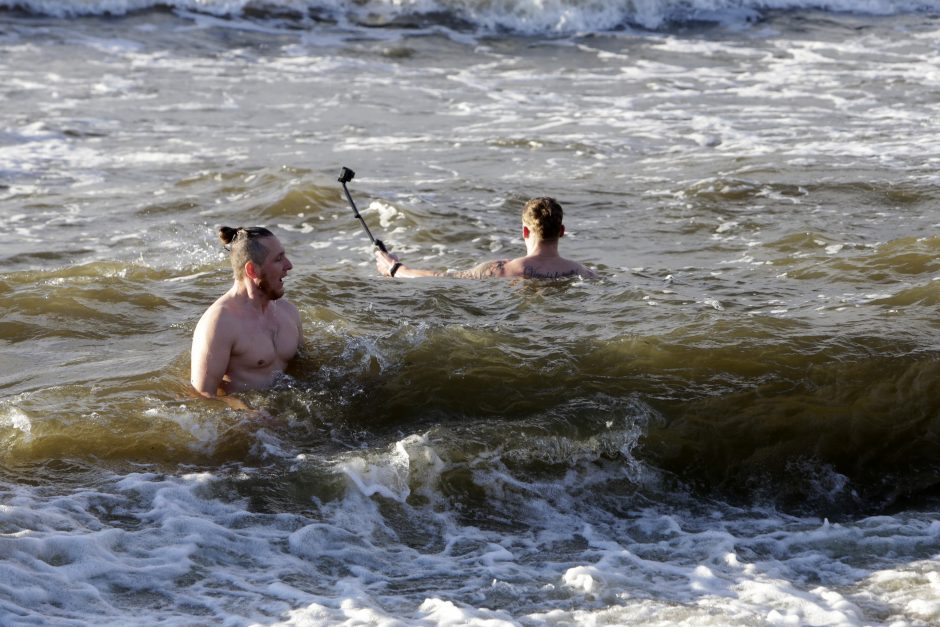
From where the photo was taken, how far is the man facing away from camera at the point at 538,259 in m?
8.01

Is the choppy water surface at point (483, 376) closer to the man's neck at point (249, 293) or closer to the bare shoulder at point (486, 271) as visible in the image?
the bare shoulder at point (486, 271)

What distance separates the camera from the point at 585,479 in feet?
17.8

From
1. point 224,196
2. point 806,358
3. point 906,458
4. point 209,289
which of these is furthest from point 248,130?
point 906,458

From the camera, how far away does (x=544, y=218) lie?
26.2 ft

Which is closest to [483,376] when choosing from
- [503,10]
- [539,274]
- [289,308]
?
[289,308]

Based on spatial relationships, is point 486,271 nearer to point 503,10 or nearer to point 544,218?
point 544,218

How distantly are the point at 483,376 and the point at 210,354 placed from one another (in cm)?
147

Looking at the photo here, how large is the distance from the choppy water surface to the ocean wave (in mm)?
5858

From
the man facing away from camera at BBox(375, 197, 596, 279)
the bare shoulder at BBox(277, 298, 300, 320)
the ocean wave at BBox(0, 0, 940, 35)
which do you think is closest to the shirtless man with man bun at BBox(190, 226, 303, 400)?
the bare shoulder at BBox(277, 298, 300, 320)

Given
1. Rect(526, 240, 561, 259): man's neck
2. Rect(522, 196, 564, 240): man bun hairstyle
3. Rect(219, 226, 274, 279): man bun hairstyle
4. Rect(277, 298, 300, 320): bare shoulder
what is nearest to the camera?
Rect(219, 226, 274, 279): man bun hairstyle

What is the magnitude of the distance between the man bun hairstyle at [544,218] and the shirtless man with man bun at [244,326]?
2409 mm

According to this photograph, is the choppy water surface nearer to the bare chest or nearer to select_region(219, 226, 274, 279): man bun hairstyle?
the bare chest

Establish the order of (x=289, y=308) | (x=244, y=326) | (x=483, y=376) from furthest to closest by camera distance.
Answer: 1. (x=289, y=308)
2. (x=483, y=376)
3. (x=244, y=326)

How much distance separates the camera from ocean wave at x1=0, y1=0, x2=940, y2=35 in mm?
19750
